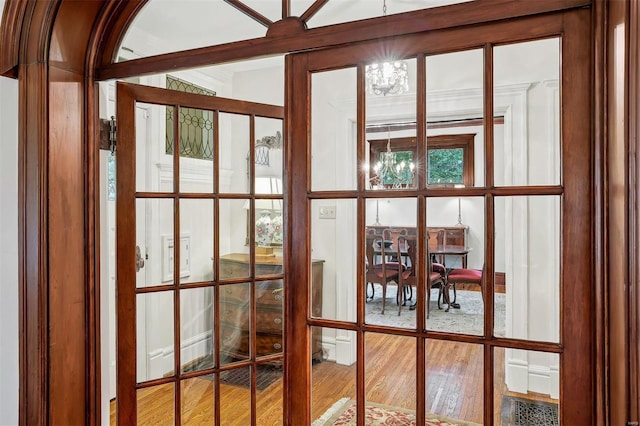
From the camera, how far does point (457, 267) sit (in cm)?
123

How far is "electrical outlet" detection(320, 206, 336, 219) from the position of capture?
1.37 meters

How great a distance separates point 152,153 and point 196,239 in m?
0.40

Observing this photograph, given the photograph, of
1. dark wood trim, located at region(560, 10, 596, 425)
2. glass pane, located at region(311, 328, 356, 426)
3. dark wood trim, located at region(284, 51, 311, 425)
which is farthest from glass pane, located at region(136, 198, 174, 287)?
dark wood trim, located at region(560, 10, 596, 425)

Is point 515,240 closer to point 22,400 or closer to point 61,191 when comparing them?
point 61,191

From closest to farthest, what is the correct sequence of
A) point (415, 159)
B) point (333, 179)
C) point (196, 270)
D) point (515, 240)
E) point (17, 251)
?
point (515, 240)
point (415, 159)
point (333, 179)
point (17, 251)
point (196, 270)

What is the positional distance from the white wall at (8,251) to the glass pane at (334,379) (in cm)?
107

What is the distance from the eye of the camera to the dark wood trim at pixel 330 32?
1102 millimetres

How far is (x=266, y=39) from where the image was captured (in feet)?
4.46

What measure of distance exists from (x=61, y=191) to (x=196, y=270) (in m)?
0.56

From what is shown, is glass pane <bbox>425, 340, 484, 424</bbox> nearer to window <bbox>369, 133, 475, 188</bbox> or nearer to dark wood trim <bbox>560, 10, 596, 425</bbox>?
dark wood trim <bbox>560, 10, 596, 425</bbox>

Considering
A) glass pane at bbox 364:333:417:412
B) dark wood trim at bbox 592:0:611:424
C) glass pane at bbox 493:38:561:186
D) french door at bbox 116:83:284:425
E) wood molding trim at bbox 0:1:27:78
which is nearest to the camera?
dark wood trim at bbox 592:0:611:424

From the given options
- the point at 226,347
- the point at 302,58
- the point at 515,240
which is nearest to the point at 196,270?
the point at 226,347

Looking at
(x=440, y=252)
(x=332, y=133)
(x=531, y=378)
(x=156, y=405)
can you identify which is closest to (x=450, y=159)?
(x=440, y=252)

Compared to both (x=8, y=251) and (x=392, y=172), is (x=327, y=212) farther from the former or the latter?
(x=8, y=251)
